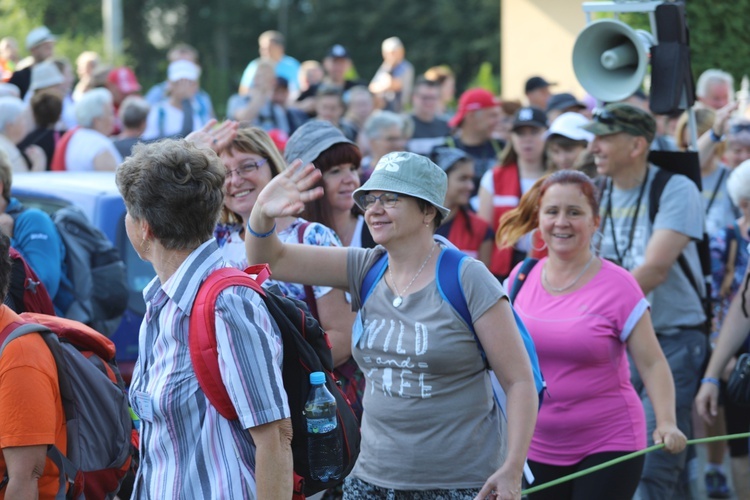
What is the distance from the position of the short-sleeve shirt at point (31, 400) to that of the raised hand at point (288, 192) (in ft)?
3.20

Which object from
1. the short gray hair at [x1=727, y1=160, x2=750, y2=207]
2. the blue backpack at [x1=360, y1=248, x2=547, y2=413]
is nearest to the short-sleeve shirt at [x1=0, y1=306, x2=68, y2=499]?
the blue backpack at [x1=360, y1=248, x2=547, y2=413]

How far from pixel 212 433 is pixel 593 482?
Answer: 7.38ft

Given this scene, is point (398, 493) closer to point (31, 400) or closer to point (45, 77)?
A: point (31, 400)

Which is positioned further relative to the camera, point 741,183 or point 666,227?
point 741,183

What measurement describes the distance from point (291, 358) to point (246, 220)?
1693 mm

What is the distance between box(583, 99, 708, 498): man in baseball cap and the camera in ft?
19.4

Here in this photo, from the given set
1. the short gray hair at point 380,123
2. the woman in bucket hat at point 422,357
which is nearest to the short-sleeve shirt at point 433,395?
the woman in bucket hat at point 422,357

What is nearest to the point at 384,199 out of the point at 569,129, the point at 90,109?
the point at 569,129

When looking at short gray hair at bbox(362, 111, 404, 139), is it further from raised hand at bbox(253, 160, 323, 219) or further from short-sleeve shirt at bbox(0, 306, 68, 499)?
short-sleeve shirt at bbox(0, 306, 68, 499)

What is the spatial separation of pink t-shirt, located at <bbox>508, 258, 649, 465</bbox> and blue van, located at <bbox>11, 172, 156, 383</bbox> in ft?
9.35

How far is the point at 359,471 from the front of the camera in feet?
13.7

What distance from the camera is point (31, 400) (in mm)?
3309

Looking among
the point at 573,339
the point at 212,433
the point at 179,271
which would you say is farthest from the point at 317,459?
the point at 573,339

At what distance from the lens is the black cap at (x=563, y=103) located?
9945 millimetres
